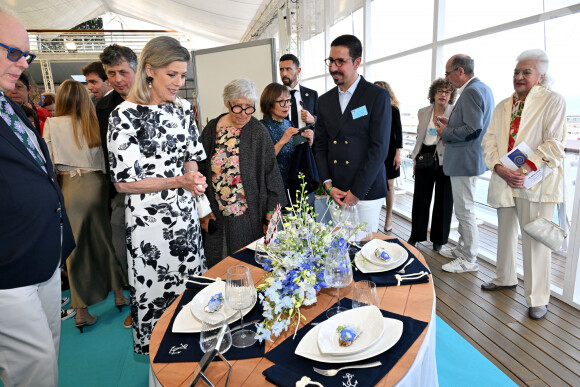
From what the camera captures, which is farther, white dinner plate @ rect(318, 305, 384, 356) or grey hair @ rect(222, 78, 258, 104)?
A: grey hair @ rect(222, 78, 258, 104)

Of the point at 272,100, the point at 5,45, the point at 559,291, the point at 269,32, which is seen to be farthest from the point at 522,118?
the point at 269,32

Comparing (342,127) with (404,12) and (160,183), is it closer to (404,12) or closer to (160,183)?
(160,183)

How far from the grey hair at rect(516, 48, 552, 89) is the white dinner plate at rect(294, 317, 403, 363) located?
7.42 ft

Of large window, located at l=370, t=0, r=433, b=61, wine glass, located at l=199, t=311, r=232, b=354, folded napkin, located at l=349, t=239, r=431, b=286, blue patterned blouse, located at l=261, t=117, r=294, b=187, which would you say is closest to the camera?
wine glass, located at l=199, t=311, r=232, b=354

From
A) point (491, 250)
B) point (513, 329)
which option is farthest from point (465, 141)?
point (513, 329)

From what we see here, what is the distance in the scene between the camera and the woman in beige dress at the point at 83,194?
2418 millimetres

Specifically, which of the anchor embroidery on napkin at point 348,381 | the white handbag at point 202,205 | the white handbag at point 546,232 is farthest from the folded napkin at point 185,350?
the white handbag at point 546,232

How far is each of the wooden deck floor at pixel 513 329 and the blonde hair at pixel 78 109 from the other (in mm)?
2975

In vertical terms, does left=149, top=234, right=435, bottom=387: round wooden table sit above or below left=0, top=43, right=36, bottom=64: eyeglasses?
below

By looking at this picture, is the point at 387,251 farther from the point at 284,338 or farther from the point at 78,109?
the point at 78,109

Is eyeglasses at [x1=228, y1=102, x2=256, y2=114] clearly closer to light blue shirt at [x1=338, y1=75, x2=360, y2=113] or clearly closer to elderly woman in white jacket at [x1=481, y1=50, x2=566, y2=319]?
light blue shirt at [x1=338, y1=75, x2=360, y2=113]

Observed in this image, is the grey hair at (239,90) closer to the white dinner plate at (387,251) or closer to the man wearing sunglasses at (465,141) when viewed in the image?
the white dinner plate at (387,251)

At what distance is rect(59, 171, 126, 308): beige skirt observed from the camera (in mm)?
2613

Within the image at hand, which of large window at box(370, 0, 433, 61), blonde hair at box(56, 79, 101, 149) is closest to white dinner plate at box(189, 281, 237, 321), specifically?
blonde hair at box(56, 79, 101, 149)
